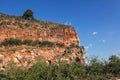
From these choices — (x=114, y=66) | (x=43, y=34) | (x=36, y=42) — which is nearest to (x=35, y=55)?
(x=36, y=42)

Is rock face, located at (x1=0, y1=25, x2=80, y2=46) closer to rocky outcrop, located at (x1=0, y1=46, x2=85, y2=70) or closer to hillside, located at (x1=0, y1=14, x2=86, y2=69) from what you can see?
hillside, located at (x1=0, y1=14, x2=86, y2=69)

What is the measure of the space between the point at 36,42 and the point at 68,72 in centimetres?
2784

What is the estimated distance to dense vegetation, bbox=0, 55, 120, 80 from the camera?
30.2 metres

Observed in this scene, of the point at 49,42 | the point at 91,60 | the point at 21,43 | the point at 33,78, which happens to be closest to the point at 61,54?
the point at 49,42

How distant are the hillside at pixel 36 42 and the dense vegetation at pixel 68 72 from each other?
14.2 metres

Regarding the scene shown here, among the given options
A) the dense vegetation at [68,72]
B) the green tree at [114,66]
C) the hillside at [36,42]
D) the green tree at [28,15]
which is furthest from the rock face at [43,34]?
the green tree at [114,66]

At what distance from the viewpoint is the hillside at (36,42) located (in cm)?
4953

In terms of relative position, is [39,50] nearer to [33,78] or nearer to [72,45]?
[72,45]

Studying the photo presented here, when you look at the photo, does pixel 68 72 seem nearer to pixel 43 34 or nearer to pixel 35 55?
pixel 35 55

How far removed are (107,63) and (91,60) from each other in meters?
2.27

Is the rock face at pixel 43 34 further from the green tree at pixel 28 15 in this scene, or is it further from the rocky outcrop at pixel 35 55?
the green tree at pixel 28 15

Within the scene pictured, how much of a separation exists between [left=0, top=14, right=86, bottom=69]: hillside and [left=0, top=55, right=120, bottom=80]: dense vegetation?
1416cm

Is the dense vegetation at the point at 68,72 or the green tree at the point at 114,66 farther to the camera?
the green tree at the point at 114,66

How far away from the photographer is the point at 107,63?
36.9 m
